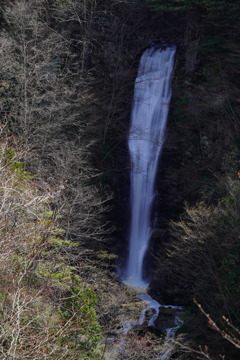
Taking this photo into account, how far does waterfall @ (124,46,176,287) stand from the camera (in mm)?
20578

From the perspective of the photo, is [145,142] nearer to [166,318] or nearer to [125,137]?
[125,137]

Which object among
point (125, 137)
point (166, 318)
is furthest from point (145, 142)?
point (166, 318)

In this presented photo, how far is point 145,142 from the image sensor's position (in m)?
21.8

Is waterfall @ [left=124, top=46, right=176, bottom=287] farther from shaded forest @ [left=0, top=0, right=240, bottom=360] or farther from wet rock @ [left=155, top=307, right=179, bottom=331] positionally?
wet rock @ [left=155, top=307, right=179, bottom=331]

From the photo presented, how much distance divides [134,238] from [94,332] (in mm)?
11811

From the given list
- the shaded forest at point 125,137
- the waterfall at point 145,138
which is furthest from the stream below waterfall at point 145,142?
the shaded forest at point 125,137

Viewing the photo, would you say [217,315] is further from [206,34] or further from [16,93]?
[206,34]

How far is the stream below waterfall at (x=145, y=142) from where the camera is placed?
67.0ft

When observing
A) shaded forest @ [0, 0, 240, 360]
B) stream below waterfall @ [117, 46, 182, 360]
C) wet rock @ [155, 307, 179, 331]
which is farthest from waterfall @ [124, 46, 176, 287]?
wet rock @ [155, 307, 179, 331]

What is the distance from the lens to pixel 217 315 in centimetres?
1178

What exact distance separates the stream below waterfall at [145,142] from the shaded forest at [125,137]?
18.2 inches

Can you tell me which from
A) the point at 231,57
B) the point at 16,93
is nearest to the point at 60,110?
the point at 16,93

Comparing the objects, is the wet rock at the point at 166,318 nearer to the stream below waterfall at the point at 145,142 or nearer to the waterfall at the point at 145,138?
the stream below waterfall at the point at 145,142

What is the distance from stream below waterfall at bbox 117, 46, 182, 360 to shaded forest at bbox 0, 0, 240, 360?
0.46 m
